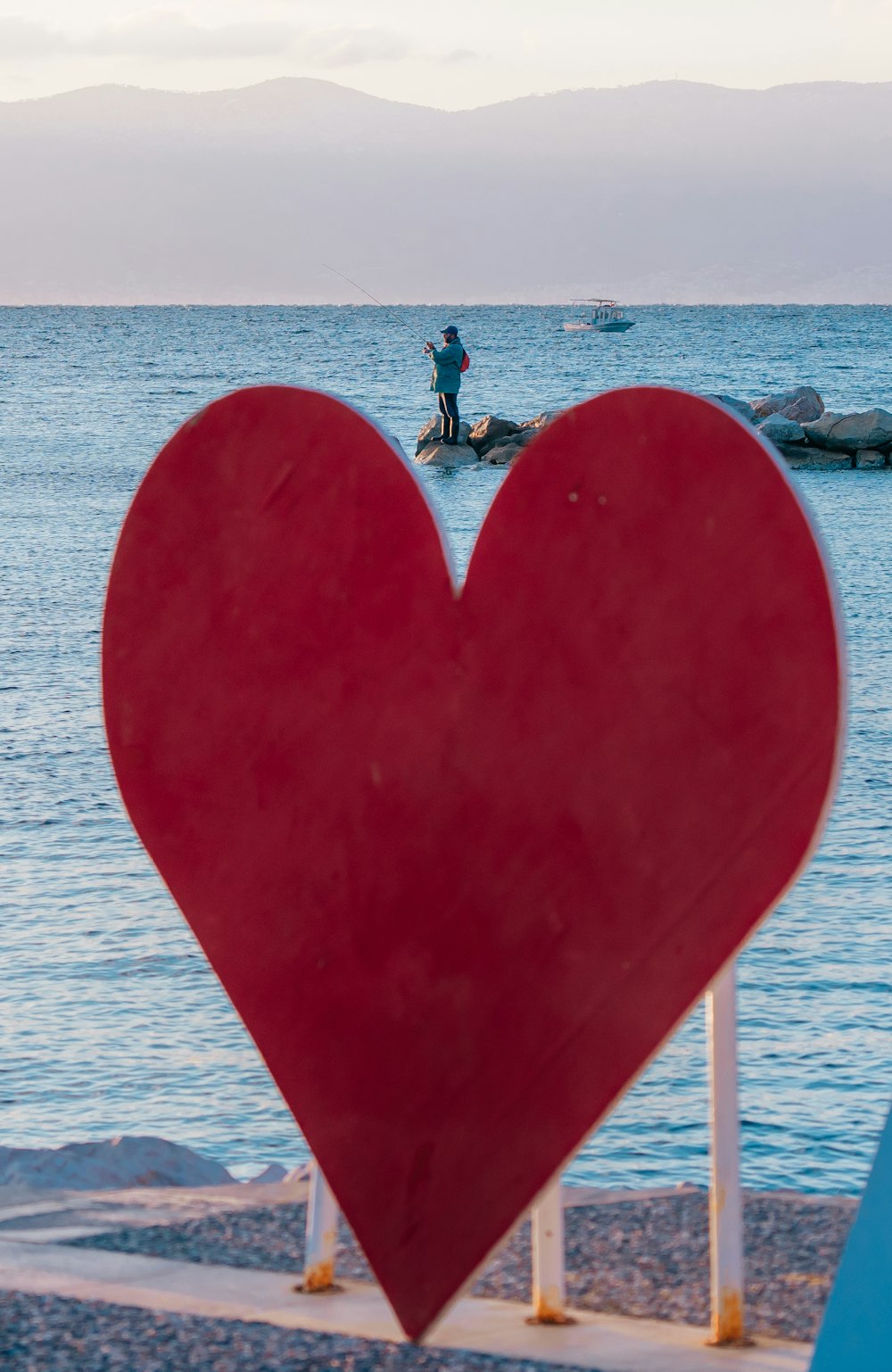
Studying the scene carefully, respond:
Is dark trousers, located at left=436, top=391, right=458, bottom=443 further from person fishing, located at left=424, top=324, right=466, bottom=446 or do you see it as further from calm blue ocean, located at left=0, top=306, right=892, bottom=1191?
calm blue ocean, located at left=0, top=306, right=892, bottom=1191

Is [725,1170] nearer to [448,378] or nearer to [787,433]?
[448,378]

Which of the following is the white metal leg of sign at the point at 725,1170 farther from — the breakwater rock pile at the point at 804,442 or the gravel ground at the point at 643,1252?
the breakwater rock pile at the point at 804,442

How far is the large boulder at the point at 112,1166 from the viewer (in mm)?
4246

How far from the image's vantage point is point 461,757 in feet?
9.78

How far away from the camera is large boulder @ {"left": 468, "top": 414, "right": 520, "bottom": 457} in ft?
81.6

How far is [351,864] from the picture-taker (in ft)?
10.2

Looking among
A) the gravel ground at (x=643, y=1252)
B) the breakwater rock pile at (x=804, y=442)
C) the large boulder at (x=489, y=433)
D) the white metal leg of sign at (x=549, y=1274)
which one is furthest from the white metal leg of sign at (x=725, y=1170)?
the large boulder at (x=489, y=433)

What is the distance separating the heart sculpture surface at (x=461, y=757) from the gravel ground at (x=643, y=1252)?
56cm

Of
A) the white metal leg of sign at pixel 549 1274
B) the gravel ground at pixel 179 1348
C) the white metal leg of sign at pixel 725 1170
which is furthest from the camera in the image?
the white metal leg of sign at pixel 549 1274

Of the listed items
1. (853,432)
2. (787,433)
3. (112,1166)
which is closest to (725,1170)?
(112,1166)

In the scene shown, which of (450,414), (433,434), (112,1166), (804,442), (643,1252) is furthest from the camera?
(433,434)

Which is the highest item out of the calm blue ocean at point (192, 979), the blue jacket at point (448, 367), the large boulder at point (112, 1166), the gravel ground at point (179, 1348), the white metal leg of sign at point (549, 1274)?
the blue jacket at point (448, 367)

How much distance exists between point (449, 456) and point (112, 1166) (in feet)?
68.3

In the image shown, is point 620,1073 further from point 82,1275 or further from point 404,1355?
point 82,1275
